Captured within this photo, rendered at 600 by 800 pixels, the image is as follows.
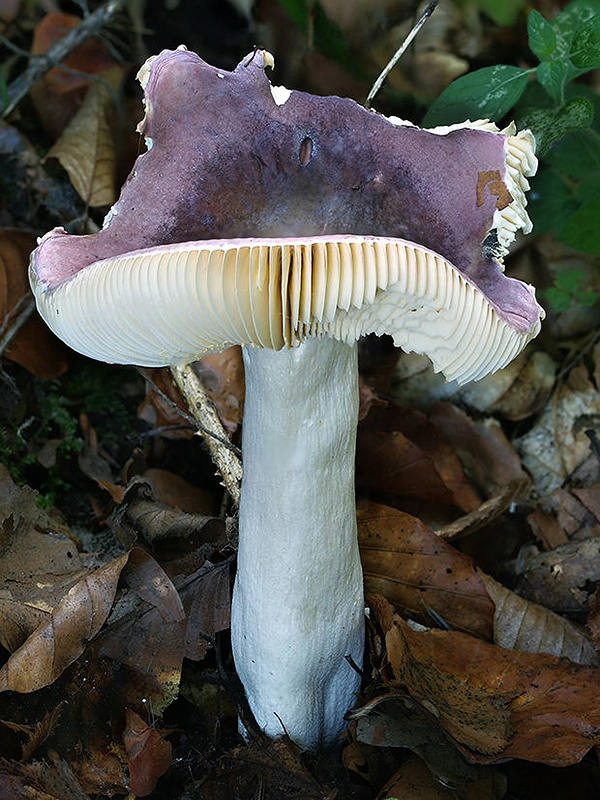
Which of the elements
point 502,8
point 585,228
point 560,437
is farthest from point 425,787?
point 502,8

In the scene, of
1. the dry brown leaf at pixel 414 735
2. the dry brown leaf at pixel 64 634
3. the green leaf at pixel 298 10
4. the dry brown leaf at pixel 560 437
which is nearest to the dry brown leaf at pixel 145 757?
the dry brown leaf at pixel 64 634

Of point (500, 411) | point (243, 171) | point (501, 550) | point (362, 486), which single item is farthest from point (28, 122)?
point (501, 550)

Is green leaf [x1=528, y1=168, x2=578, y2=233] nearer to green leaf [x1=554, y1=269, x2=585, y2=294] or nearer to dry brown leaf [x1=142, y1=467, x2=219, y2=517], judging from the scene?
green leaf [x1=554, y1=269, x2=585, y2=294]

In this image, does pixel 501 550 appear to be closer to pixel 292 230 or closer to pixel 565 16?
pixel 292 230

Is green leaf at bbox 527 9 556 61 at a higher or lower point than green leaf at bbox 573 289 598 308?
higher

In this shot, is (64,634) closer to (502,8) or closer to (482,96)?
(482,96)

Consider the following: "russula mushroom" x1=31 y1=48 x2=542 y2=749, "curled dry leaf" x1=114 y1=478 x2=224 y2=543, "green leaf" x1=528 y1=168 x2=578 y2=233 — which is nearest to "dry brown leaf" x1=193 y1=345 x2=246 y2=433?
"curled dry leaf" x1=114 y1=478 x2=224 y2=543

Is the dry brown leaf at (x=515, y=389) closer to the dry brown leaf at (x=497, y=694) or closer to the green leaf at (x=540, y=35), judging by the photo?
the dry brown leaf at (x=497, y=694)
